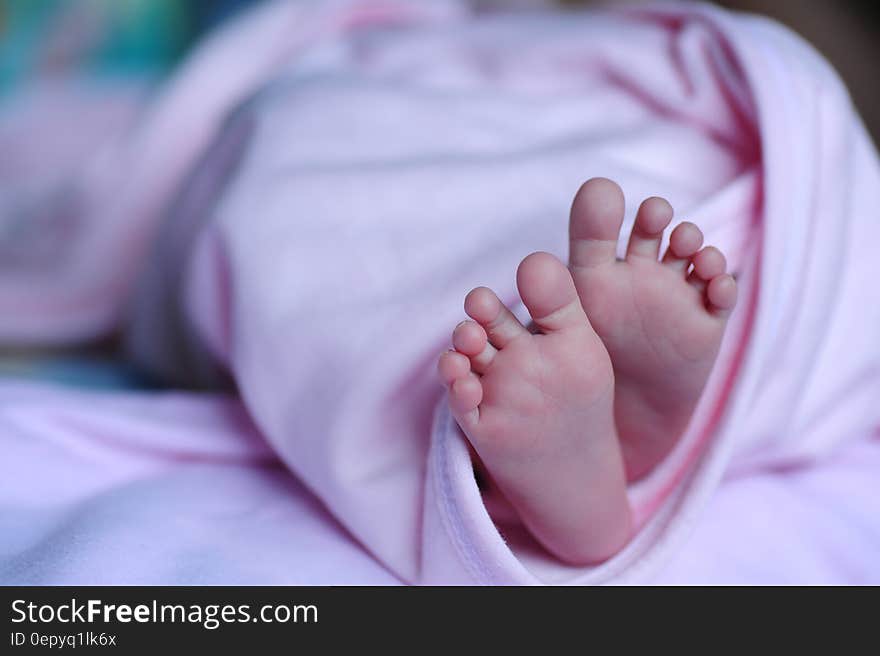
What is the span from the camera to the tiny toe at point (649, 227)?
0.44 m

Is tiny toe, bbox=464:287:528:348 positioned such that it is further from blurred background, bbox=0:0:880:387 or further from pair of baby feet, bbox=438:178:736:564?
blurred background, bbox=0:0:880:387

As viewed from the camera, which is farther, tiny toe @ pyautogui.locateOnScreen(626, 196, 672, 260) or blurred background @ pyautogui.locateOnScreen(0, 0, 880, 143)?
blurred background @ pyautogui.locateOnScreen(0, 0, 880, 143)

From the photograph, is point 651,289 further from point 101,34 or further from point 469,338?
point 101,34

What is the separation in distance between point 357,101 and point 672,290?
32cm

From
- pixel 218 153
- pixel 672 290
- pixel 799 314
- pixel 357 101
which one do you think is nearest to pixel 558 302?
pixel 672 290

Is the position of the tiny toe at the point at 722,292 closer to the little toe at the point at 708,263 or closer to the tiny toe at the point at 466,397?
the little toe at the point at 708,263

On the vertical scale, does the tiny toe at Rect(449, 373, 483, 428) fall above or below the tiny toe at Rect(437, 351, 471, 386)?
below

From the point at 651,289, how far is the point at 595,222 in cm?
5

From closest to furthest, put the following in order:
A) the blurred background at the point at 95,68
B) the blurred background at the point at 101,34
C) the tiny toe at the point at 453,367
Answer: the tiny toe at the point at 453,367, the blurred background at the point at 95,68, the blurred background at the point at 101,34

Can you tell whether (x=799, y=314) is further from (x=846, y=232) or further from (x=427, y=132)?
(x=427, y=132)

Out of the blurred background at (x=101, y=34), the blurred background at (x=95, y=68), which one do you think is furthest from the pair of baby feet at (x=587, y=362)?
the blurred background at (x=101, y=34)

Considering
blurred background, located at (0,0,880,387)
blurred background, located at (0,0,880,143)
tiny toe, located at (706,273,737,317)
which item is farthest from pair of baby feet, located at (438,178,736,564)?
blurred background, located at (0,0,880,143)

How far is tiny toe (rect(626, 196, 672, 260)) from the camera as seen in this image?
0.44m

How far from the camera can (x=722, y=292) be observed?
0.44 meters
